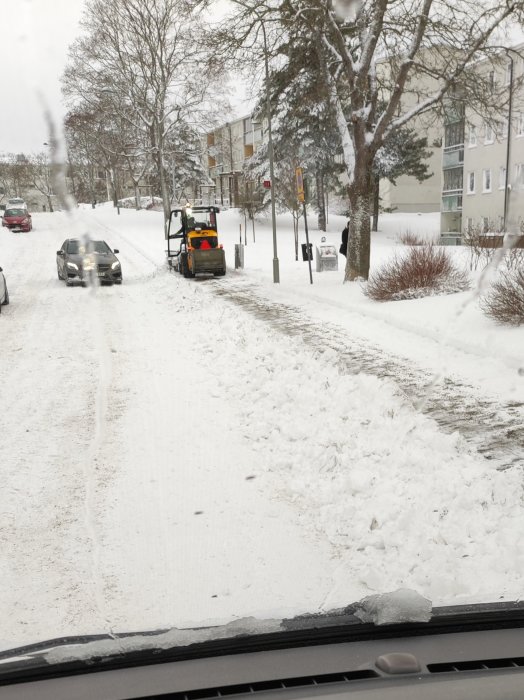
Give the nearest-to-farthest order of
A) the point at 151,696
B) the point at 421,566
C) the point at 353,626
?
the point at 151,696
the point at 353,626
the point at 421,566

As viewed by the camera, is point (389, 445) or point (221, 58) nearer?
point (389, 445)

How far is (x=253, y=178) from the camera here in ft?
163

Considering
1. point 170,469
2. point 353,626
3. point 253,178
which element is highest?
point 253,178

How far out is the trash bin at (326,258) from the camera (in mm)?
22734

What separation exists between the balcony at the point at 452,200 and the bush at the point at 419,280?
119 feet

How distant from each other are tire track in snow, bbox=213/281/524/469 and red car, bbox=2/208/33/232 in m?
37.4

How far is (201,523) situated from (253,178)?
156 ft

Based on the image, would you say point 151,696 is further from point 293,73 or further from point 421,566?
point 293,73

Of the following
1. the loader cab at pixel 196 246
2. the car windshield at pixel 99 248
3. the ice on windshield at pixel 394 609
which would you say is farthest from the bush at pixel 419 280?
the ice on windshield at pixel 394 609

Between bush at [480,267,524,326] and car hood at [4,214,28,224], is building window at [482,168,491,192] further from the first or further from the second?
bush at [480,267,524,326]

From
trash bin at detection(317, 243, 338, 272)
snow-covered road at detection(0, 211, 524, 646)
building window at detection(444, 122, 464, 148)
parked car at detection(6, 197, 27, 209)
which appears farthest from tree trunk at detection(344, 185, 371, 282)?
parked car at detection(6, 197, 27, 209)

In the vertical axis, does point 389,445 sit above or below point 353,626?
below

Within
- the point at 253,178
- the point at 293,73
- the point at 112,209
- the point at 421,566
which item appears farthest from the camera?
the point at 112,209

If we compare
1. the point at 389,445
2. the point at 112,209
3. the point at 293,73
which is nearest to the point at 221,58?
the point at 293,73
